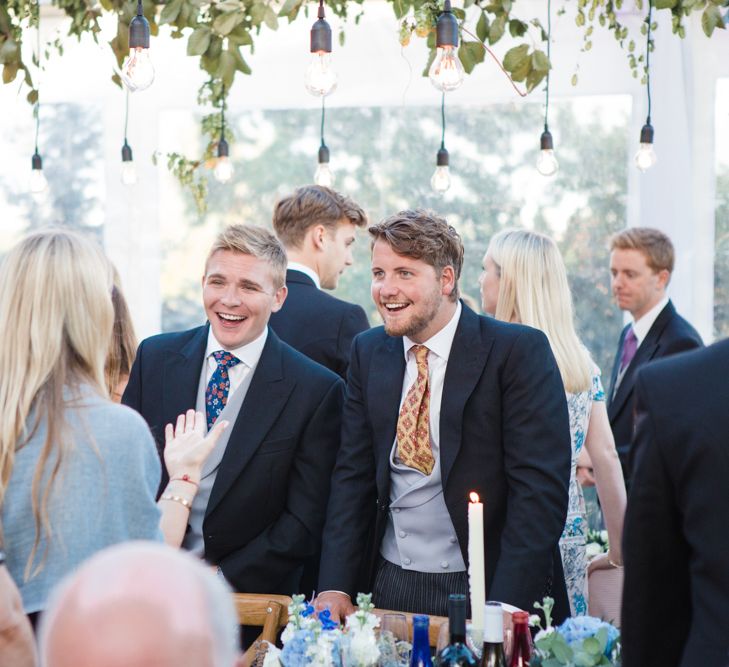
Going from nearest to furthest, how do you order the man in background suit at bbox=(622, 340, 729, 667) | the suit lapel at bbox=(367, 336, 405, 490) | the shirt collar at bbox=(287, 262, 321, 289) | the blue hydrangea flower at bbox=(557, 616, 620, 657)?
the man in background suit at bbox=(622, 340, 729, 667)
the blue hydrangea flower at bbox=(557, 616, 620, 657)
the suit lapel at bbox=(367, 336, 405, 490)
the shirt collar at bbox=(287, 262, 321, 289)

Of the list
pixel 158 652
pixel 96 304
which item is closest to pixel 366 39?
pixel 96 304

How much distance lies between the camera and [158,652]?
0.88 metres

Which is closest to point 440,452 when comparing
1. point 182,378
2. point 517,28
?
point 182,378

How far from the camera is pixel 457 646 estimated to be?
191 centimetres

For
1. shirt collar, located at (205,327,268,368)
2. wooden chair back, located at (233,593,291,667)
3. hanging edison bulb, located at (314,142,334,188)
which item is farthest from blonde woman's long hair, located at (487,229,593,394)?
wooden chair back, located at (233,593,291,667)

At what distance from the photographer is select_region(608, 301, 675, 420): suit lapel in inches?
185

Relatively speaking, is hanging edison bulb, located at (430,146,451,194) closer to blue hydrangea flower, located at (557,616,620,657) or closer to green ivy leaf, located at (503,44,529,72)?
green ivy leaf, located at (503,44,529,72)

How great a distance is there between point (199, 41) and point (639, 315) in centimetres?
263

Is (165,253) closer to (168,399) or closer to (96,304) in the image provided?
(168,399)

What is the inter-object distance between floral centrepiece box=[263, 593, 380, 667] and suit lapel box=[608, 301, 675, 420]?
9.44 ft

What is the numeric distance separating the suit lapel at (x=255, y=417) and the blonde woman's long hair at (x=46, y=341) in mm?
986

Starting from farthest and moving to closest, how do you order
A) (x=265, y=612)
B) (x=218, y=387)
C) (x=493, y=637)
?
(x=218, y=387)
(x=265, y=612)
(x=493, y=637)

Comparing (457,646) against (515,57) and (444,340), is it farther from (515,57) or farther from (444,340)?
(515,57)

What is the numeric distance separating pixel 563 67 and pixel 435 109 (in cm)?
70
